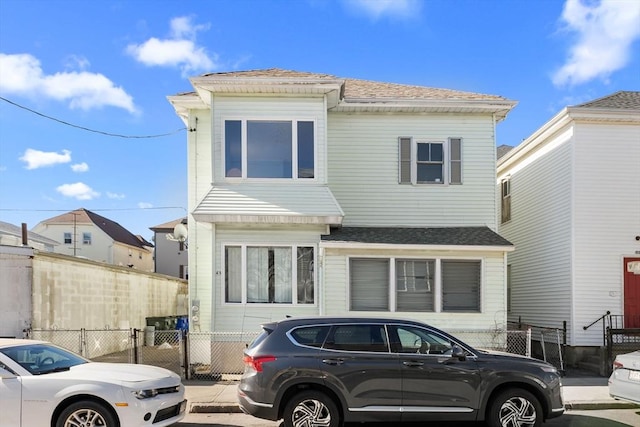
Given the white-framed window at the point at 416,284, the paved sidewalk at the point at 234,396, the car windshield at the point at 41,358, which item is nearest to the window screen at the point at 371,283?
the white-framed window at the point at 416,284

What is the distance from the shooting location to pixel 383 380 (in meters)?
6.48

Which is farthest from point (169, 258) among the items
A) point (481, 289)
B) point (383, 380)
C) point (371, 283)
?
point (383, 380)

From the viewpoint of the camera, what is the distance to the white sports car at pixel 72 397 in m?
5.85

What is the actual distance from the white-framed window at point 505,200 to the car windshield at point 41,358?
13751 mm

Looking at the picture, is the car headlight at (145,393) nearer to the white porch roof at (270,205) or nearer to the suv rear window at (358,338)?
the suv rear window at (358,338)

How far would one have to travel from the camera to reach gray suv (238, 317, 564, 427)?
641 centimetres

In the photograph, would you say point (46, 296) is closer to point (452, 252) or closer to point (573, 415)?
point (452, 252)

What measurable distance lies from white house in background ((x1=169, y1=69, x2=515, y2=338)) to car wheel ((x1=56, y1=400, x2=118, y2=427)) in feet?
17.6

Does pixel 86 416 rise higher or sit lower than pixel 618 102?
lower

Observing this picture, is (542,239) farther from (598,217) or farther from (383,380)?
(383,380)

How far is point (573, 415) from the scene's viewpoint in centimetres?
801

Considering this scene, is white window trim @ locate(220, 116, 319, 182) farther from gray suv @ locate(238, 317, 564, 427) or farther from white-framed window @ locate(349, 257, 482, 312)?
gray suv @ locate(238, 317, 564, 427)

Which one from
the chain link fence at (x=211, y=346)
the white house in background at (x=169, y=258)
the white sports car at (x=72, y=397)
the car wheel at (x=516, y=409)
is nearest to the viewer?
the white sports car at (x=72, y=397)

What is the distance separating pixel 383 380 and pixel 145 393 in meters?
3.06
